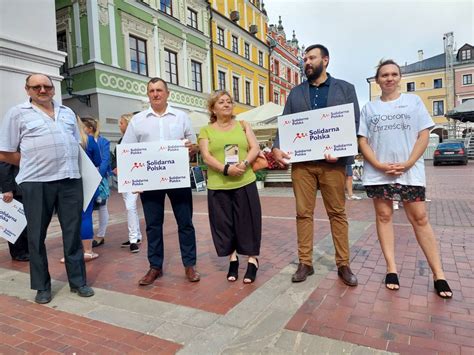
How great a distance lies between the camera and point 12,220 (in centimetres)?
405

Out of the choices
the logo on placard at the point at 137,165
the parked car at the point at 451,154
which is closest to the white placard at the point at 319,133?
the logo on placard at the point at 137,165

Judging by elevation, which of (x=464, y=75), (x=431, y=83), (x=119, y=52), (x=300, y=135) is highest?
(x=464, y=75)

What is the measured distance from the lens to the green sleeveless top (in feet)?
11.7

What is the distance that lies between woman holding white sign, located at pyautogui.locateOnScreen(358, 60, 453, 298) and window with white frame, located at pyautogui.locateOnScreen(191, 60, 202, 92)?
19.5 meters

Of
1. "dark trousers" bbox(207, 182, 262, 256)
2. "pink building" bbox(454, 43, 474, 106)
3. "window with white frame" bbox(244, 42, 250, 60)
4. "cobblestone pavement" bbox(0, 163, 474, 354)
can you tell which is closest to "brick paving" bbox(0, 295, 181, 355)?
"cobblestone pavement" bbox(0, 163, 474, 354)

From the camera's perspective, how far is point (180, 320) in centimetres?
286

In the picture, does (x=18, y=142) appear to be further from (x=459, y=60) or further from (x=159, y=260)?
(x=459, y=60)

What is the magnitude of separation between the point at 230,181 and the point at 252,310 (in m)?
1.25

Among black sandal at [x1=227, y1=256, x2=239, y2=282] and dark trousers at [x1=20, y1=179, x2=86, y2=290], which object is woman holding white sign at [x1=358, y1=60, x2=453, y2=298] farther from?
dark trousers at [x1=20, y1=179, x2=86, y2=290]

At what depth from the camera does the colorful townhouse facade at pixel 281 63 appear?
33344mm

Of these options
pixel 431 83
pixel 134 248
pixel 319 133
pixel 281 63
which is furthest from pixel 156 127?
pixel 431 83

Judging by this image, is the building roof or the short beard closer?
the short beard

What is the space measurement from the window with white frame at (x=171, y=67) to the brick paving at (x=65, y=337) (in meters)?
17.7

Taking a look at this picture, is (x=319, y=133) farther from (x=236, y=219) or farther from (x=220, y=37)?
(x=220, y=37)
